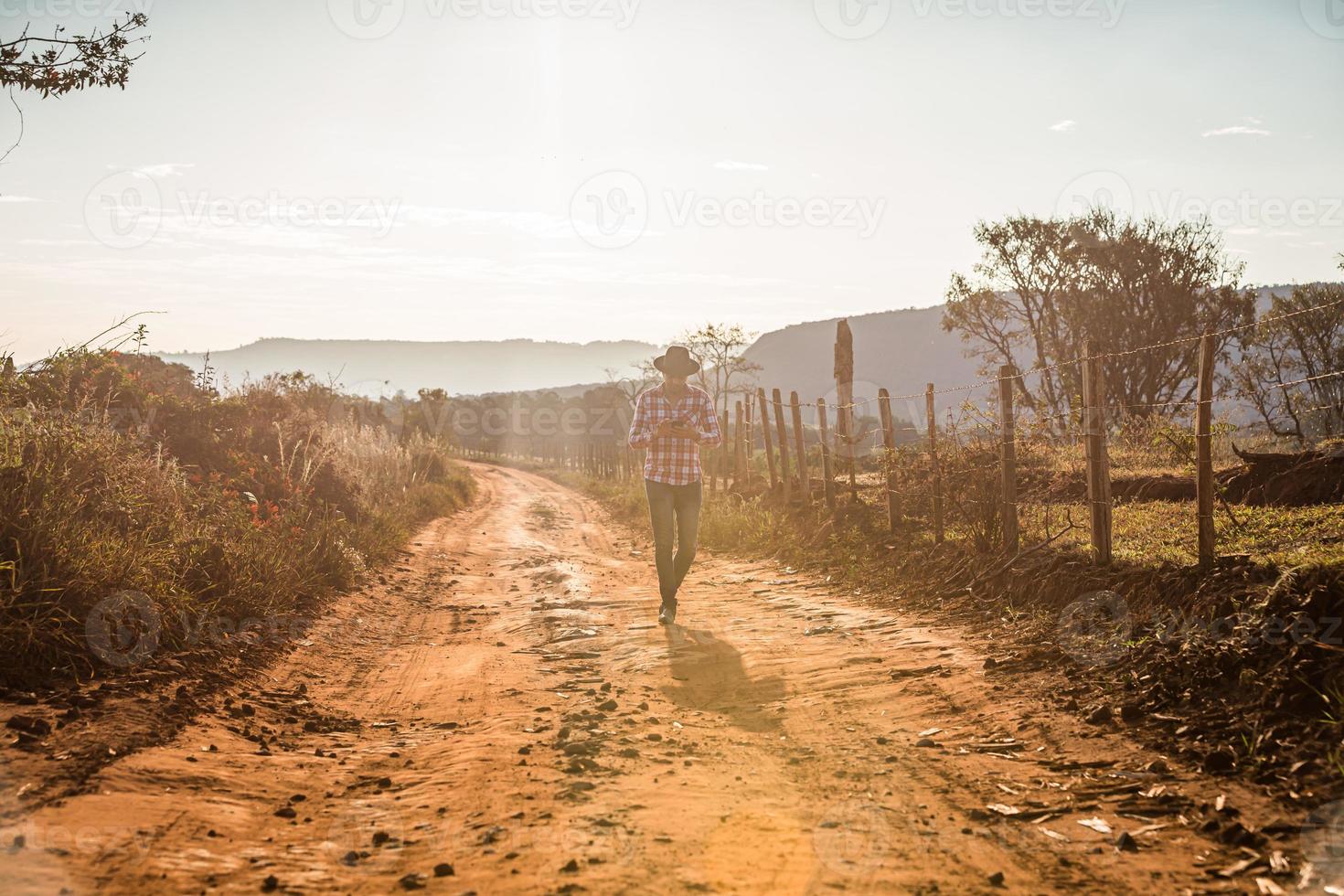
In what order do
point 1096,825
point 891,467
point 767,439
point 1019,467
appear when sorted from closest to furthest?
point 1096,825 → point 891,467 → point 1019,467 → point 767,439

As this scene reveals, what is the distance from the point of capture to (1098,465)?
6.34 metres

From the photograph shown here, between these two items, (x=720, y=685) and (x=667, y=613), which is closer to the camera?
(x=720, y=685)

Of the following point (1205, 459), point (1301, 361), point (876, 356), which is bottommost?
point (1205, 459)

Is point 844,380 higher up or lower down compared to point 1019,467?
higher up

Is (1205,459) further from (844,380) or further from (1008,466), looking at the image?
(844,380)

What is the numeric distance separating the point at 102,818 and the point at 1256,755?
410 centimetres

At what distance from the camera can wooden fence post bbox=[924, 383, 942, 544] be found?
8695 millimetres

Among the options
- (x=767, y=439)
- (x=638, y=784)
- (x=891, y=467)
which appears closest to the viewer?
(x=638, y=784)

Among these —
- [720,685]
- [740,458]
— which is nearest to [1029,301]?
[740,458]

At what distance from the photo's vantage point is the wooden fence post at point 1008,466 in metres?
7.46

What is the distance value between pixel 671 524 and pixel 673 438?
2.27ft

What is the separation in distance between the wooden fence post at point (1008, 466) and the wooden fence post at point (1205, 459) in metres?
1.90

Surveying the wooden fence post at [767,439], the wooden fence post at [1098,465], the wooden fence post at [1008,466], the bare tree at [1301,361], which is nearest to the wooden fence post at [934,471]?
the wooden fence post at [1008,466]

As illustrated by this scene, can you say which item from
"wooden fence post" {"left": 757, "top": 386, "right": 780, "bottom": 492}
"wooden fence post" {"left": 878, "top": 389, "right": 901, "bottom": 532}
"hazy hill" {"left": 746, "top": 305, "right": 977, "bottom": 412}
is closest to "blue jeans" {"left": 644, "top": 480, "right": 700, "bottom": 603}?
"wooden fence post" {"left": 878, "top": 389, "right": 901, "bottom": 532}
